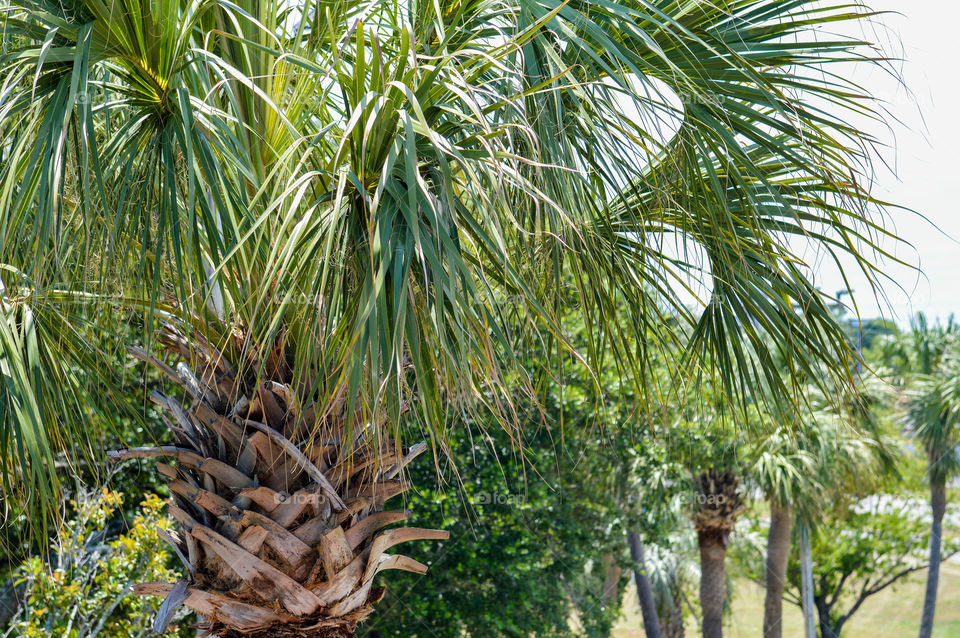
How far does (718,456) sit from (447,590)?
447 centimetres

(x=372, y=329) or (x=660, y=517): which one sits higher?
(x=372, y=329)

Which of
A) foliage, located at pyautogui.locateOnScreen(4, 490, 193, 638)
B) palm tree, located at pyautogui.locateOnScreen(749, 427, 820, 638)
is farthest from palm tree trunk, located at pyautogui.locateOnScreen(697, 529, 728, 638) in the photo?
foliage, located at pyautogui.locateOnScreen(4, 490, 193, 638)

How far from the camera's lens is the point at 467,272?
84.6 inches

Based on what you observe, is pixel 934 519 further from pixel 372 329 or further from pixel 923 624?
pixel 372 329

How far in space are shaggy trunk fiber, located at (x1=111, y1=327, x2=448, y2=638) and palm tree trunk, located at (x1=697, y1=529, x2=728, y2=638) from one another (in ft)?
41.1

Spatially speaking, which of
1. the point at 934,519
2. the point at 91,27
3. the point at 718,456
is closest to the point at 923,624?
the point at 934,519

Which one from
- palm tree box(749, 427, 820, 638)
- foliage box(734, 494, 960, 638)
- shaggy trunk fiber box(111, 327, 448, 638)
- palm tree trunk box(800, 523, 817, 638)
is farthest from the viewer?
foliage box(734, 494, 960, 638)

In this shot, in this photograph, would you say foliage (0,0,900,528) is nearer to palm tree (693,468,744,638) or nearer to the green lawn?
palm tree (693,468,744,638)

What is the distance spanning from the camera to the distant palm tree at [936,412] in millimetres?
16781

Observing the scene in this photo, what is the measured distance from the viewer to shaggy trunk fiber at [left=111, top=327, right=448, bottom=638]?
294cm

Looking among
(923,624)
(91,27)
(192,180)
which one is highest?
(91,27)

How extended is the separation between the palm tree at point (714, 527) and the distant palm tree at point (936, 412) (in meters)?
5.65

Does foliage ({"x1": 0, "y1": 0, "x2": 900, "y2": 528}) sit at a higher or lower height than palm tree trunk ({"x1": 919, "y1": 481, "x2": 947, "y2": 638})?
higher

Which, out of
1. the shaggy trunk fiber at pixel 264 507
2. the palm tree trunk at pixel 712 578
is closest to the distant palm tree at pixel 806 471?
the palm tree trunk at pixel 712 578
